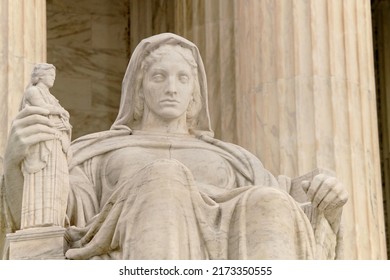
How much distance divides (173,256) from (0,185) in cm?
185

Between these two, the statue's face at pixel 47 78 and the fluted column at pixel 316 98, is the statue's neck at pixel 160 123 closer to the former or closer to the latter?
the statue's face at pixel 47 78

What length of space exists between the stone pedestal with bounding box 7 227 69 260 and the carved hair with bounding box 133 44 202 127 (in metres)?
1.63

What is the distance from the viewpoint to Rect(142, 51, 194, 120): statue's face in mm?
18734

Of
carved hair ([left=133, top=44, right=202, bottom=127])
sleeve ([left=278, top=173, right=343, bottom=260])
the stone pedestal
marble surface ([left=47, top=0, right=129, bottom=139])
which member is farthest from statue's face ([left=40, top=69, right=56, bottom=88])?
marble surface ([left=47, top=0, right=129, bottom=139])

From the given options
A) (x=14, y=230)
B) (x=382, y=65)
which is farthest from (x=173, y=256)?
(x=382, y=65)

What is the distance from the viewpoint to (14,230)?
1794 cm

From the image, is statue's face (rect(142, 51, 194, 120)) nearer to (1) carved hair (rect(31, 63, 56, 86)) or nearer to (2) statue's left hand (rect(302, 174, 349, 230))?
(1) carved hair (rect(31, 63, 56, 86))

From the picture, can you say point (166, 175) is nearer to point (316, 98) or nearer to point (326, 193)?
point (326, 193)

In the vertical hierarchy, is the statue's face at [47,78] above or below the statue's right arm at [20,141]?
above

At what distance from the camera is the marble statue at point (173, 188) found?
56.1ft

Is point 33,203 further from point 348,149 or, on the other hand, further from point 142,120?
point 348,149

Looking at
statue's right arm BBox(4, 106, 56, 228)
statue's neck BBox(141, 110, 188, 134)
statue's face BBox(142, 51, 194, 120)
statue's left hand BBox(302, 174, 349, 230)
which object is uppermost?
statue's face BBox(142, 51, 194, 120)

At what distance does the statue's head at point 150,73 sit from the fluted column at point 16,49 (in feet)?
5.64

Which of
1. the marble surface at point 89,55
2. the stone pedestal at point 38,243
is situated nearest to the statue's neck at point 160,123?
the stone pedestal at point 38,243
